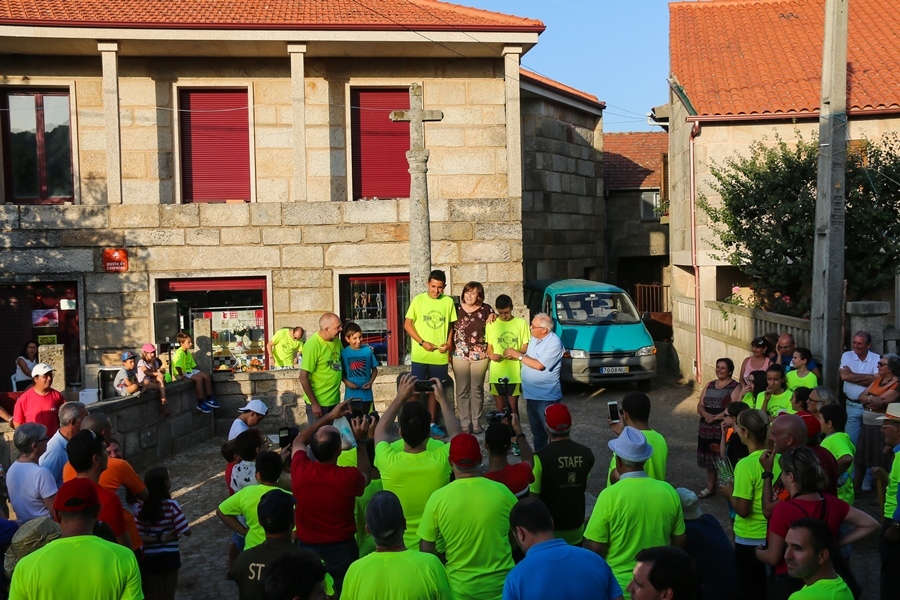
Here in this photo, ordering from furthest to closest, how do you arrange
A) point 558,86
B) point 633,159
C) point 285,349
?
1. point 633,159
2. point 558,86
3. point 285,349

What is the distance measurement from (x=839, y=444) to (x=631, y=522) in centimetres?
279

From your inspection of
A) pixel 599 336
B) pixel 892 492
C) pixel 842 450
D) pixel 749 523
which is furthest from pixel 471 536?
pixel 599 336

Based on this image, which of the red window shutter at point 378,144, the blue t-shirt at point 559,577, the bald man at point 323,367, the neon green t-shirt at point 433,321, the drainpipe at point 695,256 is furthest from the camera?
the red window shutter at point 378,144

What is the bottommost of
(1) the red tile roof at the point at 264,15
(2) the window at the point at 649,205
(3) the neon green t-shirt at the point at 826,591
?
(3) the neon green t-shirt at the point at 826,591

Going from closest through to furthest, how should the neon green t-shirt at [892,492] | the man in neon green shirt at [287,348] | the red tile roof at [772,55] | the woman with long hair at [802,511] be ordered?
the woman with long hair at [802,511]
the neon green t-shirt at [892,492]
the man in neon green shirt at [287,348]
the red tile roof at [772,55]

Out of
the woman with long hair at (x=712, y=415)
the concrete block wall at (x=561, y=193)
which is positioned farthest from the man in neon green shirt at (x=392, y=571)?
the concrete block wall at (x=561, y=193)

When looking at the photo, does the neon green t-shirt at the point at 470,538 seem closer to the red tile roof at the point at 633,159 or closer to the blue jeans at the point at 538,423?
the blue jeans at the point at 538,423

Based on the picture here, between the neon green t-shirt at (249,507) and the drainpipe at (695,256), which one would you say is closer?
the neon green t-shirt at (249,507)

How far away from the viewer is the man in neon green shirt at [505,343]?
10703 mm

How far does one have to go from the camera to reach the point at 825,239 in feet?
37.1

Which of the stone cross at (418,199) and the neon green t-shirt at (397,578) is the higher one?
the stone cross at (418,199)

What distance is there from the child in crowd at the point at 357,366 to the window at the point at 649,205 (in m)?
20.7

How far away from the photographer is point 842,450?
684cm

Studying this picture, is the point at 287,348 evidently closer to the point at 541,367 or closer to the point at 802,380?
the point at 541,367
